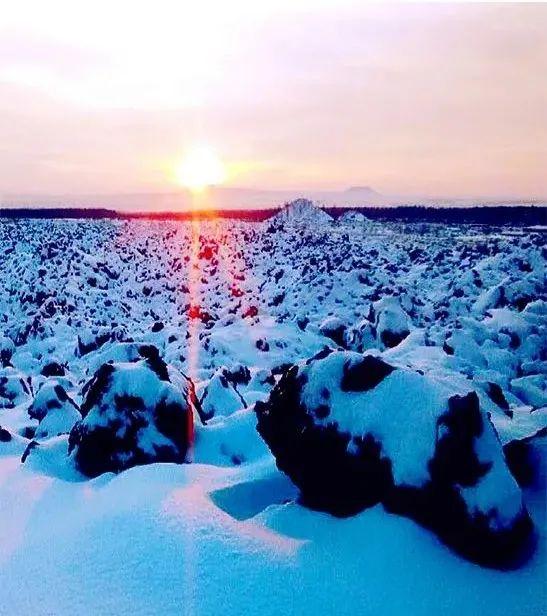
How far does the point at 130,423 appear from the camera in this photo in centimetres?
652

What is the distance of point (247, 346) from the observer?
1514 cm

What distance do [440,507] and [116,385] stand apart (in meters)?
3.89

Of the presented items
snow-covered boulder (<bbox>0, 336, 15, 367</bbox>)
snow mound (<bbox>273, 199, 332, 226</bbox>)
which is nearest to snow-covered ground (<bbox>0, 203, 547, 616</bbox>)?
snow-covered boulder (<bbox>0, 336, 15, 367</bbox>)

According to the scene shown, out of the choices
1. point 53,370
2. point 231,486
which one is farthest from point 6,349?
point 231,486

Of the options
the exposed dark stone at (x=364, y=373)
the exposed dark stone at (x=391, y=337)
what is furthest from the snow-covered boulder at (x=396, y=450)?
the exposed dark stone at (x=391, y=337)

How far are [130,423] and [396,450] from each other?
318 centimetres

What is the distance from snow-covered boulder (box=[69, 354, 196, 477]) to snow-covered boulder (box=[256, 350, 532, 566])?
1.50 metres

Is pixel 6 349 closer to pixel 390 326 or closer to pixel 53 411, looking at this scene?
pixel 53 411

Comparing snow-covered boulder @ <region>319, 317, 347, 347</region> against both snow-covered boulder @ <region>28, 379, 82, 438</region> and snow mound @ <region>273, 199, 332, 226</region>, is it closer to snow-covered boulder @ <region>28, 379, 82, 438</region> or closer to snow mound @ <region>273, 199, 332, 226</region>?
snow-covered boulder @ <region>28, 379, 82, 438</region>

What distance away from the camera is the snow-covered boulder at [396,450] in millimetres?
4273

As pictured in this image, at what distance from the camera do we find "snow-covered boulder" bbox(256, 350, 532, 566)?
14.0 feet

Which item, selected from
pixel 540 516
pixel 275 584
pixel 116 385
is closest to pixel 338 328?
pixel 116 385

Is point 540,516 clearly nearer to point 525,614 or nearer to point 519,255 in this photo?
point 525,614

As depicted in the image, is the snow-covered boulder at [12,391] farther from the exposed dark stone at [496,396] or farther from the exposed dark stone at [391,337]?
the exposed dark stone at [496,396]
